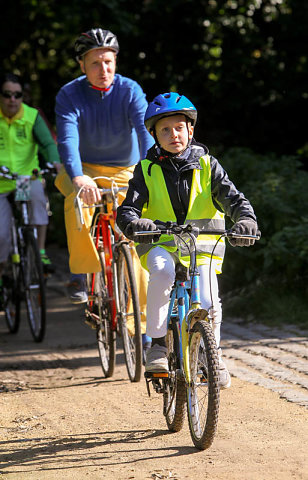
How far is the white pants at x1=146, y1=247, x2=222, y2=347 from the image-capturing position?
445 cm

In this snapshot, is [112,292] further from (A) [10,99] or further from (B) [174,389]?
(A) [10,99]

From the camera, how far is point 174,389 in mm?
4598

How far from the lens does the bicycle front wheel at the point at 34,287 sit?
7508mm

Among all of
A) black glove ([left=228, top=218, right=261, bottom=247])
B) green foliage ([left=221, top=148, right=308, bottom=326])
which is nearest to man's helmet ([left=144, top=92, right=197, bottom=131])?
black glove ([left=228, top=218, right=261, bottom=247])

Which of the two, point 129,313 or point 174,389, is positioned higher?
point 129,313

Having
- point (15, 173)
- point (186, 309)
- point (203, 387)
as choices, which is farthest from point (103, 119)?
point (203, 387)

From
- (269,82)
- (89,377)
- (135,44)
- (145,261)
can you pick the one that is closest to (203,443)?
(145,261)

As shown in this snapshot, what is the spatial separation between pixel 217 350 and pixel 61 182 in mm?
2729

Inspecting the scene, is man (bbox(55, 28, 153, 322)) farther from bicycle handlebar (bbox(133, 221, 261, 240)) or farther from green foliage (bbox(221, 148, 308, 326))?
green foliage (bbox(221, 148, 308, 326))

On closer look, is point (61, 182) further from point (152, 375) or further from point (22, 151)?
point (152, 375)

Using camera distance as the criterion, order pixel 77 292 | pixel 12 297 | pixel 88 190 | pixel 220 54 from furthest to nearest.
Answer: pixel 220 54
pixel 12 297
pixel 77 292
pixel 88 190

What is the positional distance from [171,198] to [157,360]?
862mm

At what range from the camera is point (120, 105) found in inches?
246

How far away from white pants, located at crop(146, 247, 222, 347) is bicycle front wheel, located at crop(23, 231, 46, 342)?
3.01 metres
